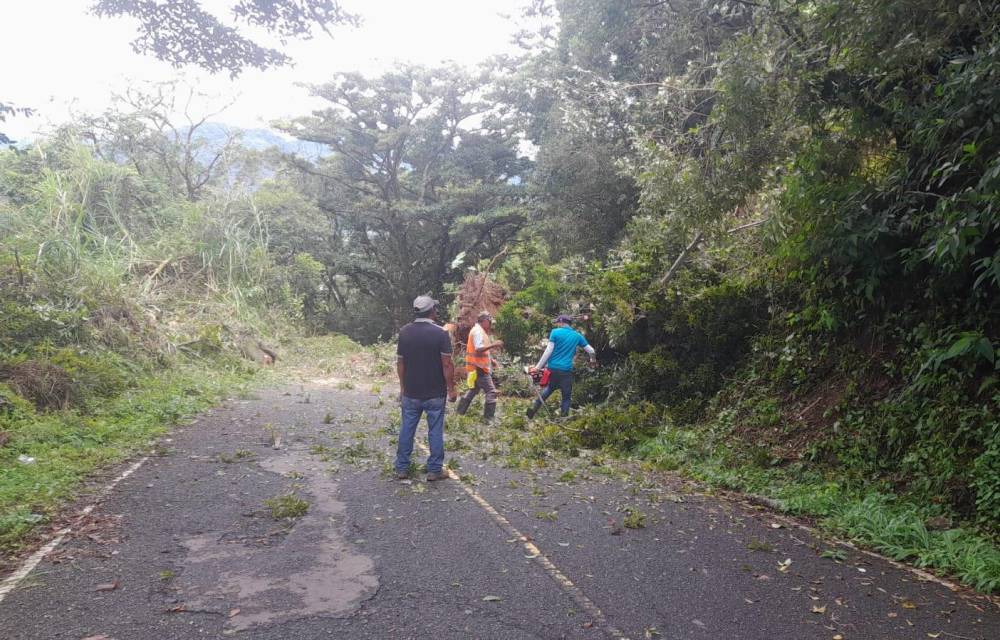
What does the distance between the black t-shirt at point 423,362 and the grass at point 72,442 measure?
3.33m

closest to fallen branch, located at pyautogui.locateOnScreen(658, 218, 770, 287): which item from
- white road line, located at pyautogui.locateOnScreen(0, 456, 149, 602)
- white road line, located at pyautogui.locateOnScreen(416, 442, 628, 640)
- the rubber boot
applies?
the rubber boot

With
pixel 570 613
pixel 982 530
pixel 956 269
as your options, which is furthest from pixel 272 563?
pixel 956 269

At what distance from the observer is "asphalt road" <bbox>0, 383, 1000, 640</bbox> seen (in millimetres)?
3941

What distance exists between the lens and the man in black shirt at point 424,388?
730 cm

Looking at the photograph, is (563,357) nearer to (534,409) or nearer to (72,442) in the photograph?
(534,409)

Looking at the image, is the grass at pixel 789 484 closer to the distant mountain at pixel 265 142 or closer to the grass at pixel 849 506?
the grass at pixel 849 506

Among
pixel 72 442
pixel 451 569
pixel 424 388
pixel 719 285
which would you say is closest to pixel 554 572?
pixel 451 569

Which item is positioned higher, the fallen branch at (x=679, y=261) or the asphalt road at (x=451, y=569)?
the fallen branch at (x=679, y=261)

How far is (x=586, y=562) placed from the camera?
4.98 meters

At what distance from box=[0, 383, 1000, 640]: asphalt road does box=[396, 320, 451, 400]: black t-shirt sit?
0.99 m

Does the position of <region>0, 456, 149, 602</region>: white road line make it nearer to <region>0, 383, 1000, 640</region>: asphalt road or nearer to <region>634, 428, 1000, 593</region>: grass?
<region>0, 383, 1000, 640</region>: asphalt road

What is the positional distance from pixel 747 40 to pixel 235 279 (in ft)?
58.8

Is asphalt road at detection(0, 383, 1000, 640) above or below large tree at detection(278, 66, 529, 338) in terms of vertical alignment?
below

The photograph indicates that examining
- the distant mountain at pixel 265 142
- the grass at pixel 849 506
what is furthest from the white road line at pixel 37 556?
the distant mountain at pixel 265 142
